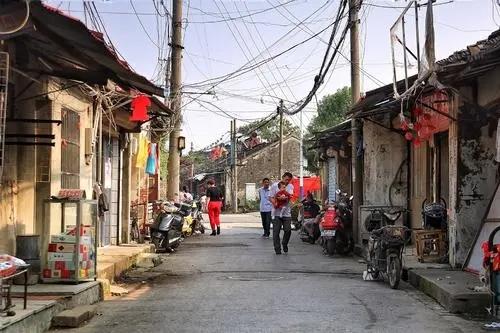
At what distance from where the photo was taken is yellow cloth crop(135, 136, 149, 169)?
17203 millimetres

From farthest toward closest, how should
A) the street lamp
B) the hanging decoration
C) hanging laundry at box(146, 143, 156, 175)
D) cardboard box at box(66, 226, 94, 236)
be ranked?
1. the street lamp
2. hanging laundry at box(146, 143, 156, 175)
3. the hanging decoration
4. cardboard box at box(66, 226, 94, 236)

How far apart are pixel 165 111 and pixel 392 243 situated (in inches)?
247

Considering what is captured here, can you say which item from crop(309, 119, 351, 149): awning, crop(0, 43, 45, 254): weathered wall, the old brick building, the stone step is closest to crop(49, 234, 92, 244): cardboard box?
crop(0, 43, 45, 254): weathered wall

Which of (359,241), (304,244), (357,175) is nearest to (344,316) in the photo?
(359,241)

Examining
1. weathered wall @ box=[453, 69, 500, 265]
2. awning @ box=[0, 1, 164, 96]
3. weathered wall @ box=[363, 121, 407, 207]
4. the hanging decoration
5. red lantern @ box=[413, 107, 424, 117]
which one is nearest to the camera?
awning @ box=[0, 1, 164, 96]

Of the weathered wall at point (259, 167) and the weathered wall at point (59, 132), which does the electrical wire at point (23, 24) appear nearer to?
the weathered wall at point (59, 132)

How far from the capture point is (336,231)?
47.8 feet

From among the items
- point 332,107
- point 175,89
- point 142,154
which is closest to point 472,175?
point 142,154

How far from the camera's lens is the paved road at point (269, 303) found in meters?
7.15

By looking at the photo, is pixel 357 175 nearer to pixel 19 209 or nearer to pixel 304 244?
pixel 304 244

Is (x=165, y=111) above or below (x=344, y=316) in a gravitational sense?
above

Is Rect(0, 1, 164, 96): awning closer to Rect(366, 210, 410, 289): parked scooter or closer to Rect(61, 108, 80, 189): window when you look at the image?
Rect(61, 108, 80, 189): window

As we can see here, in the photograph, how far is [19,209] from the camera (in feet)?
29.5

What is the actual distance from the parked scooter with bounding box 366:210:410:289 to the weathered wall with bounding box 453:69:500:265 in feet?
3.39
